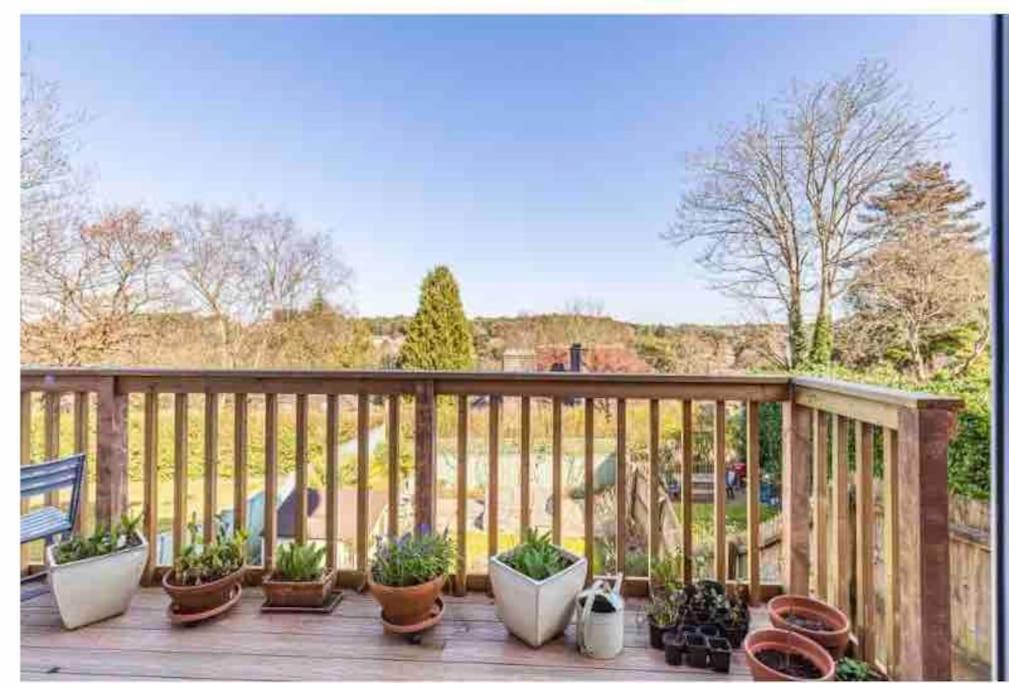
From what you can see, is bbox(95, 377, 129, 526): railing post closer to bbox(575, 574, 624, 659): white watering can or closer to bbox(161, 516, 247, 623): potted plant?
bbox(161, 516, 247, 623): potted plant

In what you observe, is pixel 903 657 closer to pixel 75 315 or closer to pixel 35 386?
pixel 35 386

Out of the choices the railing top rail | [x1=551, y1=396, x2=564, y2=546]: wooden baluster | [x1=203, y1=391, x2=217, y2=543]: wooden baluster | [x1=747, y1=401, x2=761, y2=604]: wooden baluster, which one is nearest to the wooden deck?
[x1=747, y1=401, x2=761, y2=604]: wooden baluster

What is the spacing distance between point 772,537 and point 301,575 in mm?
1851

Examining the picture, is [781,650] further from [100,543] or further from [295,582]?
[100,543]

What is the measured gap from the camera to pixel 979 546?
1.33m

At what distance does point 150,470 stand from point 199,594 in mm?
660

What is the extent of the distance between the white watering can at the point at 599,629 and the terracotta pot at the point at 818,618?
1.68ft

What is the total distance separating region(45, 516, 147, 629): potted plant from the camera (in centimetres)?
169

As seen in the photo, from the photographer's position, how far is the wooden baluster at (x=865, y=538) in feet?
5.07

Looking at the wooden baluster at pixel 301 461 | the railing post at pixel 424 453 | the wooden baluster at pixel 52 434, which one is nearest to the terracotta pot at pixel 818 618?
the railing post at pixel 424 453

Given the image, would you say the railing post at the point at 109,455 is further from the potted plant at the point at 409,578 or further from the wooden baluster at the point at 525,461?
the wooden baluster at the point at 525,461

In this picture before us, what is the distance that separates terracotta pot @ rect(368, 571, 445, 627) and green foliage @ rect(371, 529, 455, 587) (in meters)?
0.03

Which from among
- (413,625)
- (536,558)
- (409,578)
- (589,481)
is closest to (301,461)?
(409,578)

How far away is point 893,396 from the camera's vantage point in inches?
53.4
